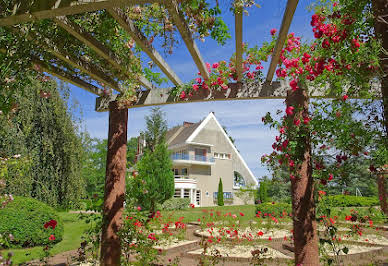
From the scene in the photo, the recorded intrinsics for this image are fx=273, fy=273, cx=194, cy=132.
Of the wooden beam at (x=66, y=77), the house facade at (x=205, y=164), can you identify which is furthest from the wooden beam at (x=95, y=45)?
the house facade at (x=205, y=164)

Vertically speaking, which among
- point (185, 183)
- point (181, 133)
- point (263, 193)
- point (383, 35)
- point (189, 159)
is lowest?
point (263, 193)

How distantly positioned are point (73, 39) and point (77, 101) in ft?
25.3

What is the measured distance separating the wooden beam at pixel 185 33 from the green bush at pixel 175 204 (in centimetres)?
1733

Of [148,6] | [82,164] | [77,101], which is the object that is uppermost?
[77,101]

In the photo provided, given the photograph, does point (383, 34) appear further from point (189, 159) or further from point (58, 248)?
point (189, 159)

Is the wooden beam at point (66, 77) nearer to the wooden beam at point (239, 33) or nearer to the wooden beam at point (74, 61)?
the wooden beam at point (74, 61)

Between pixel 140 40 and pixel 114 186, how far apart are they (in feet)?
6.23

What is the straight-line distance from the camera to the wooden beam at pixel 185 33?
1988mm

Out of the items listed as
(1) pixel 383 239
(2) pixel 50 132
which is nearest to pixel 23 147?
(2) pixel 50 132

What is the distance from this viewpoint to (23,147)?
864 cm

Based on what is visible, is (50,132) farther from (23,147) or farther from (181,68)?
(181,68)

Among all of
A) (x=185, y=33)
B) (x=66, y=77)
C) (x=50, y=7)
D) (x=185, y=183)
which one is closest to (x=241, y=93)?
(x=185, y=33)

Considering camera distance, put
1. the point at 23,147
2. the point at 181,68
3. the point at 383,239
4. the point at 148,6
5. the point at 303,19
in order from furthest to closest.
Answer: the point at 23,147
the point at 383,239
the point at 181,68
the point at 148,6
the point at 303,19

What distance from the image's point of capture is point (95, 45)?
279 cm
